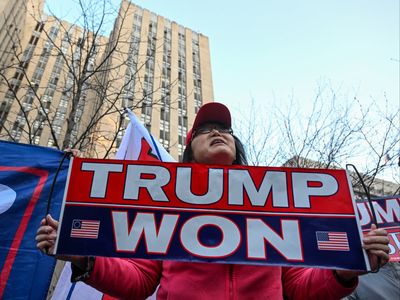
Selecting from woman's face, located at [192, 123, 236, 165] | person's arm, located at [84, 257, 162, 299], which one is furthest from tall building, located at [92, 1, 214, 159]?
person's arm, located at [84, 257, 162, 299]

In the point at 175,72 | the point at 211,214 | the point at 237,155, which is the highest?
the point at 175,72

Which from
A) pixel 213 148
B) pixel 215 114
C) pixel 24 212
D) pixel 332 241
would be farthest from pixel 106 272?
pixel 24 212

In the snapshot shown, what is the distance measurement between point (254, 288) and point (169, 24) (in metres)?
47.7

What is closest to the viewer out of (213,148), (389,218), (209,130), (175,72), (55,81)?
(213,148)

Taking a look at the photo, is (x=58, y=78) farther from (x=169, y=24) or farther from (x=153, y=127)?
(x=169, y=24)

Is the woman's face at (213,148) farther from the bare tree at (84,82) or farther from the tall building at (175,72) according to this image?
the tall building at (175,72)

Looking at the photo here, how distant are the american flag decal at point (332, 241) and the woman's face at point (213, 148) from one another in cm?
85

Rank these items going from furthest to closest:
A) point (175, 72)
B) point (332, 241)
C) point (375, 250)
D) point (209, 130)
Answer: point (175, 72) < point (209, 130) < point (332, 241) < point (375, 250)

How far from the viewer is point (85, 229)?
1.61 metres

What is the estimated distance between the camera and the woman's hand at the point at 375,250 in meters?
1.45

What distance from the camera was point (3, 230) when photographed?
8.86 ft

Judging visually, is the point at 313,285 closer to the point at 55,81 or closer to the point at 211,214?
the point at 211,214

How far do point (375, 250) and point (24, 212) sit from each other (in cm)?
290

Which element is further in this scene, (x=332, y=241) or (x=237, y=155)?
(x=237, y=155)
